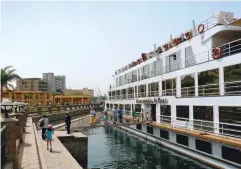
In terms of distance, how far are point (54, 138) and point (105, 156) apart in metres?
5.20

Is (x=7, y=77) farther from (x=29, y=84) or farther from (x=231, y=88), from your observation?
(x=29, y=84)

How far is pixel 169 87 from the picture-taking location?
2477 cm

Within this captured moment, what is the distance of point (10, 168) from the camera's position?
910 centimetres

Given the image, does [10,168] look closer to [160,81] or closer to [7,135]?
[7,135]

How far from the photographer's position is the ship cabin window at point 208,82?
17828 mm

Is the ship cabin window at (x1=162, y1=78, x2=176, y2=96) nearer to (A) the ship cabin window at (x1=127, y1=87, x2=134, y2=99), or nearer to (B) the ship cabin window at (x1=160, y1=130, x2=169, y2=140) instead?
(B) the ship cabin window at (x1=160, y1=130, x2=169, y2=140)

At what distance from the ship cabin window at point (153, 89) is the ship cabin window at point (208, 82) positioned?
8.01 meters

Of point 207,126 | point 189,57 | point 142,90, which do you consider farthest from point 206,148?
point 142,90

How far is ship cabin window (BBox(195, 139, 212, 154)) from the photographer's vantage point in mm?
17641

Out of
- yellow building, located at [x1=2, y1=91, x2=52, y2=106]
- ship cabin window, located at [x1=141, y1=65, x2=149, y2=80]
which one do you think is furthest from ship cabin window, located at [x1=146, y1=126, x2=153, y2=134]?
yellow building, located at [x1=2, y1=91, x2=52, y2=106]

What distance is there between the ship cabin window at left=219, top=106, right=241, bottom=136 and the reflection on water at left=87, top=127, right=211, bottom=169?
3.23 metres

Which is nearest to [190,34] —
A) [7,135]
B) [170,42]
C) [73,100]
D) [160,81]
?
[170,42]

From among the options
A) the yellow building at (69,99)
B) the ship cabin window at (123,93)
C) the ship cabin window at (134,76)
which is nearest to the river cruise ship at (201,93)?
the ship cabin window at (134,76)

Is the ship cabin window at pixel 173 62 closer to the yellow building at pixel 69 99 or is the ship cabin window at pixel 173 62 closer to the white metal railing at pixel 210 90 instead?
the white metal railing at pixel 210 90
